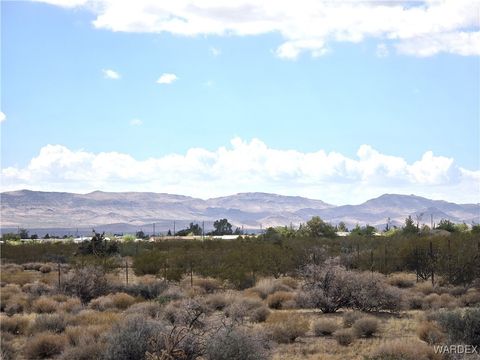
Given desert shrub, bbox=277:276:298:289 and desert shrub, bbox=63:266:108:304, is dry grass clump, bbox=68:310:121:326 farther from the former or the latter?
desert shrub, bbox=277:276:298:289

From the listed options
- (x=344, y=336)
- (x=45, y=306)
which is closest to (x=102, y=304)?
(x=45, y=306)

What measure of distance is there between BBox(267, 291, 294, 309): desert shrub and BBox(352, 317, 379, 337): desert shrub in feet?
24.4

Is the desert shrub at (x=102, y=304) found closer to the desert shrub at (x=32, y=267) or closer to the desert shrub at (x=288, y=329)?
the desert shrub at (x=288, y=329)

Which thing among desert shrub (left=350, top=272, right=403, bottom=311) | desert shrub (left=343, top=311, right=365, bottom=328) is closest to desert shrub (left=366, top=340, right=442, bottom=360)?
desert shrub (left=343, top=311, right=365, bottom=328)

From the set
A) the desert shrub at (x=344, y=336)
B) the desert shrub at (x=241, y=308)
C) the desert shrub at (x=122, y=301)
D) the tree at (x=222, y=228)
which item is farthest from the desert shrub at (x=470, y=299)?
the tree at (x=222, y=228)

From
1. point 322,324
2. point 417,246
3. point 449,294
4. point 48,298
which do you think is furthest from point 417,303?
point 48,298

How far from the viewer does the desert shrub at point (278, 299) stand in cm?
2714

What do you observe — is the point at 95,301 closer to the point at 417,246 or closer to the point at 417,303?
the point at 417,303

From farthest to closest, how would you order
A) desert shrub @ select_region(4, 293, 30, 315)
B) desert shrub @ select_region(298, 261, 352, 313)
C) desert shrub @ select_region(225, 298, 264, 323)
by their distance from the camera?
desert shrub @ select_region(4, 293, 30, 315)
desert shrub @ select_region(298, 261, 352, 313)
desert shrub @ select_region(225, 298, 264, 323)

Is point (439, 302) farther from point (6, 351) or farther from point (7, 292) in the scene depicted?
point (7, 292)

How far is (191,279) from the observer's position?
34.5 metres

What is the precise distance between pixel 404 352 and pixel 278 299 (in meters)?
12.6

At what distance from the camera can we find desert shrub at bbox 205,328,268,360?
1360cm

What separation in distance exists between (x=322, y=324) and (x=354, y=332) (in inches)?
45.8
